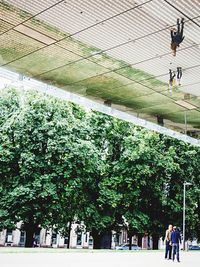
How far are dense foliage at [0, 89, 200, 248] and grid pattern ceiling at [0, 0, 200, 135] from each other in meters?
16.3

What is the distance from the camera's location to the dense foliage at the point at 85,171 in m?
25.5

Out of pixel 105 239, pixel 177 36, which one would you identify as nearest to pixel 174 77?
pixel 177 36

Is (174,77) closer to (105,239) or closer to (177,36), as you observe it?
(177,36)

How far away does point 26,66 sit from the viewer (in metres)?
8.22

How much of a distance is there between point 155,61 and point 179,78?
3.03 feet

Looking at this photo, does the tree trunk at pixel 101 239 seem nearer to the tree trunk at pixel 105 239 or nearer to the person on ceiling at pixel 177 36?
the tree trunk at pixel 105 239

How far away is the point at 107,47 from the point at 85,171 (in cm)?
1997

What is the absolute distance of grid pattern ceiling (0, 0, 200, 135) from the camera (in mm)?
6027

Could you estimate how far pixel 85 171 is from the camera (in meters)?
26.8

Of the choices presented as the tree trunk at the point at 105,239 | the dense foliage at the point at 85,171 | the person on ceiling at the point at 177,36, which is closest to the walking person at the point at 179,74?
the person on ceiling at the point at 177,36

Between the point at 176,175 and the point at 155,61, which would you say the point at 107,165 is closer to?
the point at 176,175

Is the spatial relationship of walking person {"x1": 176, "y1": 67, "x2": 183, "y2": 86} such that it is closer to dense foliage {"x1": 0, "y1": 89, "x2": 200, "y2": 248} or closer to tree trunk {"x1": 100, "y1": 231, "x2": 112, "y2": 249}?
dense foliage {"x1": 0, "y1": 89, "x2": 200, "y2": 248}

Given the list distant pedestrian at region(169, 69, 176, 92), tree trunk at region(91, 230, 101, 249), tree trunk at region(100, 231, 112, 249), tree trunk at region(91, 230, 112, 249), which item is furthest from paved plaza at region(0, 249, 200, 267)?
tree trunk at region(100, 231, 112, 249)

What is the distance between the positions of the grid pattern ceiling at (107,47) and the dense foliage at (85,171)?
640 inches
